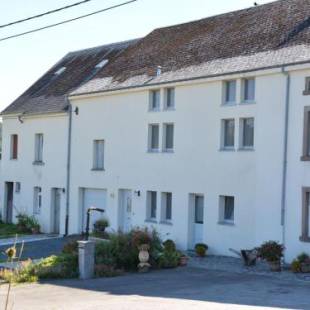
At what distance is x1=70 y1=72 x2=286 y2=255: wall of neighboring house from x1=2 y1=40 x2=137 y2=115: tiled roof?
2881mm

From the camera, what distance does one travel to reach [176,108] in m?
26.2

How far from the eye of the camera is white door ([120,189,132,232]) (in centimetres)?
2881

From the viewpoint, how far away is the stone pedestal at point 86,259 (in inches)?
768

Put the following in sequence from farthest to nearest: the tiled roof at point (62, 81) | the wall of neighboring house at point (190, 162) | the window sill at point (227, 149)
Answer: the tiled roof at point (62, 81) → the window sill at point (227, 149) → the wall of neighboring house at point (190, 162)

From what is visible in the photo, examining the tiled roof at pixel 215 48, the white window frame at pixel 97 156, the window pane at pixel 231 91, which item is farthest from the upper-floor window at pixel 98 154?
the window pane at pixel 231 91

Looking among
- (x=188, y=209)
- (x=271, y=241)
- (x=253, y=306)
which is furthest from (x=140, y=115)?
(x=253, y=306)

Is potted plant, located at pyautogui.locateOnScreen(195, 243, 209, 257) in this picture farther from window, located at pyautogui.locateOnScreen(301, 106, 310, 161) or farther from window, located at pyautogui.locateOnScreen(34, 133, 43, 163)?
window, located at pyautogui.locateOnScreen(34, 133, 43, 163)

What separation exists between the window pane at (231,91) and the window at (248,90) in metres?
0.52

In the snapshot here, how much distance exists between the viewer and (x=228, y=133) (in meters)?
24.5

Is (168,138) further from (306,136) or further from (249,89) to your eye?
(306,136)

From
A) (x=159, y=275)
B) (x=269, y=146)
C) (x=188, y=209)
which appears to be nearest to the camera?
(x=159, y=275)

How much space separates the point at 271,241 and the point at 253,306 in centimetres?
688

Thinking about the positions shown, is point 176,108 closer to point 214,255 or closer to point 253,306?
point 214,255

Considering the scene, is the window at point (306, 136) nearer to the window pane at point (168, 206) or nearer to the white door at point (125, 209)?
the window pane at point (168, 206)
